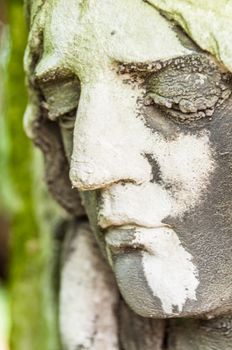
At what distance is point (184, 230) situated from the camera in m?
1.07

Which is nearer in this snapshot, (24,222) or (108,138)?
(108,138)

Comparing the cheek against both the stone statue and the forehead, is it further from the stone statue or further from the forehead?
the forehead

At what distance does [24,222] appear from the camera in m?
1.75

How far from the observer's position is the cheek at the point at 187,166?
40.7 inches

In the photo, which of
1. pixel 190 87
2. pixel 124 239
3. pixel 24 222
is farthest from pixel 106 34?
pixel 24 222

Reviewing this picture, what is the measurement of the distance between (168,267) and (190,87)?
0.22 m

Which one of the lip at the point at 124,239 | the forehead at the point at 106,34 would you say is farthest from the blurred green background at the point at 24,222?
the forehead at the point at 106,34

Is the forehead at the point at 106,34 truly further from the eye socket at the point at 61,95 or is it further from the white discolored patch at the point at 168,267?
the white discolored patch at the point at 168,267

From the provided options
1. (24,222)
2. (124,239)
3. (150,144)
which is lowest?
(24,222)

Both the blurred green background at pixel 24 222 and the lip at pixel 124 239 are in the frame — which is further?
the blurred green background at pixel 24 222

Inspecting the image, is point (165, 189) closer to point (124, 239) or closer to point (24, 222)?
point (124, 239)

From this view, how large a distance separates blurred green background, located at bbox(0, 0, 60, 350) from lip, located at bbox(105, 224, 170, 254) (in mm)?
463

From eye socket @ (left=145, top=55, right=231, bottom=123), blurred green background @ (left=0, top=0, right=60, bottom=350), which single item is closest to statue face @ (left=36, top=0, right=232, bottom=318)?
eye socket @ (left=145, top=55, right=231, bottom=123)

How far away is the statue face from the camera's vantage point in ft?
3.32
